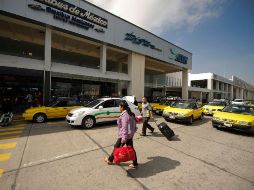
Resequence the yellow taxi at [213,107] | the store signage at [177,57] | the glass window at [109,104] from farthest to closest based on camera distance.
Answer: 1. the store signage at [177,57]
2. the yellow taxi at [213,107]
3. the glass window at [109,104]

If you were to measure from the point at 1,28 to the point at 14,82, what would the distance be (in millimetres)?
4922

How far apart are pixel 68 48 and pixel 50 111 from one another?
1012 cm

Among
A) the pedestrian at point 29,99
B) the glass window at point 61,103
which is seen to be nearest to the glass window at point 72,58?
the pedestrian at point 29,99

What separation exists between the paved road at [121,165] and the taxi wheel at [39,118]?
263 centimetres

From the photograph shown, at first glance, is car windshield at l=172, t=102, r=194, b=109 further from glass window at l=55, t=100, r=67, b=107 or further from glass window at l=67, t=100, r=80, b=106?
glass window at l=55, t=100, r=67, b=107

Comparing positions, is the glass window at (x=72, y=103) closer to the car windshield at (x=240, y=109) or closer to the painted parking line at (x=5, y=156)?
the painted parking line at (x=5, y=156)

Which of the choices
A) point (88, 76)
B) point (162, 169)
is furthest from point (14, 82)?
point (162, 169)

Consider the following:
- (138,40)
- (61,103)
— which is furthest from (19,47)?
(138,40)

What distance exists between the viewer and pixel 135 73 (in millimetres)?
19203

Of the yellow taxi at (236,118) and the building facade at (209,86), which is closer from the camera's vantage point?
the yellow taxi at (236,118)

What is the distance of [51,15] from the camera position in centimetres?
1222

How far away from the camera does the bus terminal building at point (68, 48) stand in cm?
1179

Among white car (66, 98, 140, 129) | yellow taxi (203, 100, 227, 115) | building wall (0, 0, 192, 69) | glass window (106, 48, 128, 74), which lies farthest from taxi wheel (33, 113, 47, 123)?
yellow taxi (203, 100, 227, 115)

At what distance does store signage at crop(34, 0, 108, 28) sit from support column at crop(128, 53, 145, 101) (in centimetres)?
518
